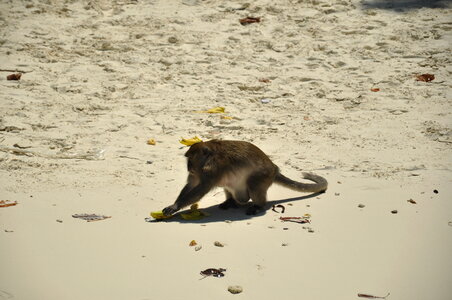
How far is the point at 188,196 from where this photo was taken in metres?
5.88

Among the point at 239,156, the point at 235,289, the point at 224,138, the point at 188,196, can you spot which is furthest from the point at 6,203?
the point at 224,138

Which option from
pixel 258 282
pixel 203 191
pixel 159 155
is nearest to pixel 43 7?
pixel 159 155

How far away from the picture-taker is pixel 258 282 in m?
4.55

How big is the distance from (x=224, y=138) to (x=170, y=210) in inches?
90.0

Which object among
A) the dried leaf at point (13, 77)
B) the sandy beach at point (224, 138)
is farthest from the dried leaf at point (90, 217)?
the dried leaf at point (13, 77)

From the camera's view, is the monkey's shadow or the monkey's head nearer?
the monkey's shadow

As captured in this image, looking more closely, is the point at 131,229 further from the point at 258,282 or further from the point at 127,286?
the point at 258,282

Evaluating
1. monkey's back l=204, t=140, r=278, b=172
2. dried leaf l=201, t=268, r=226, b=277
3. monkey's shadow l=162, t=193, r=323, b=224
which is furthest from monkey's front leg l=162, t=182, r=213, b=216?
dried leaf l=201, t=268, r=226, b=277

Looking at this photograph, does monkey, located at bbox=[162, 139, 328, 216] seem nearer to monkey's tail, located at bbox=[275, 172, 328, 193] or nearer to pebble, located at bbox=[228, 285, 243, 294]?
monkey's tail, located at bbox=[275, 172, 328, 193]

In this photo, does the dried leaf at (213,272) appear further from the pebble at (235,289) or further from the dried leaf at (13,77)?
the dried leaf at (13,77)

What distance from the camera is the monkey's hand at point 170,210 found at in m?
5.77

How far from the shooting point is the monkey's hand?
18.9 ft

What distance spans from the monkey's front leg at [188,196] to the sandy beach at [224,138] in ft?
0.44

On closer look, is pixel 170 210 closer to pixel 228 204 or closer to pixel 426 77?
pixel 228 204
